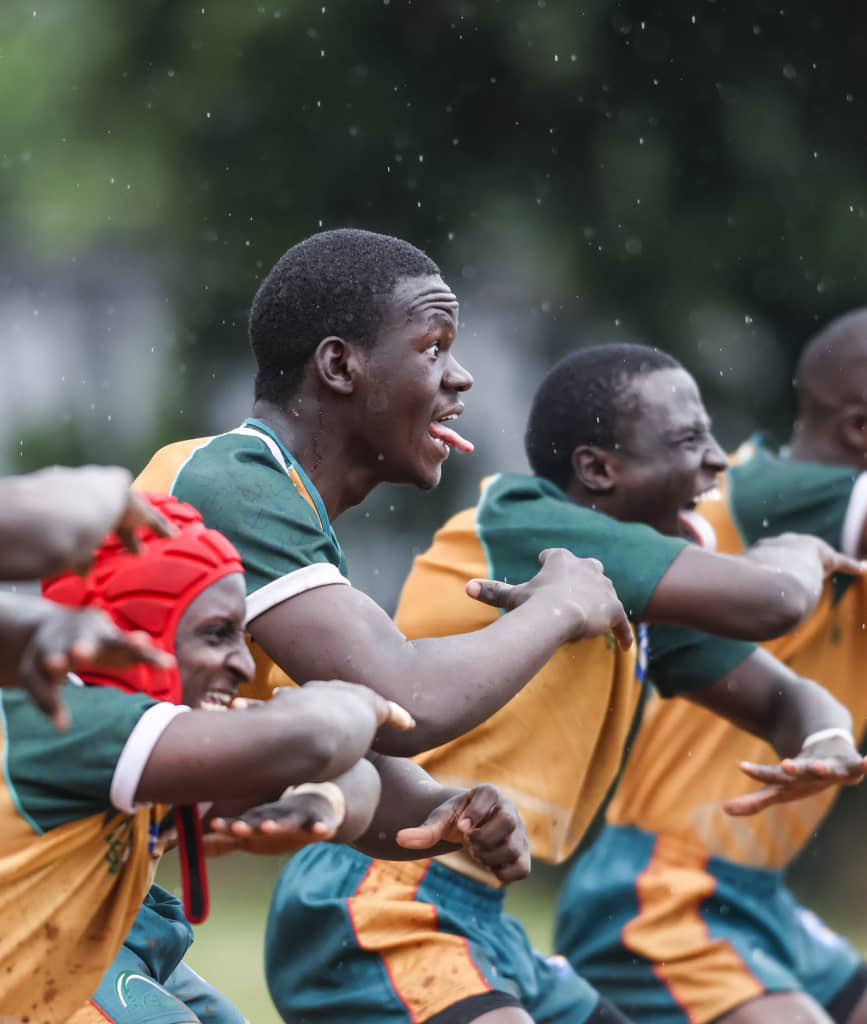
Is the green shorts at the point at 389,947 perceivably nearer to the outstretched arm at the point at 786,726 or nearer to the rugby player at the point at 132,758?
the outstretched arm at the point at 786,726

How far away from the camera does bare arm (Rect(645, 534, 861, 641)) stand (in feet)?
14.4

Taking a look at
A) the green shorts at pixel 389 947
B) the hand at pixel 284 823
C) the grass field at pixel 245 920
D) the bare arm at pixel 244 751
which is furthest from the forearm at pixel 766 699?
the grass field at pixel 245 920

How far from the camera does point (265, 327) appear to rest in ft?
13.3

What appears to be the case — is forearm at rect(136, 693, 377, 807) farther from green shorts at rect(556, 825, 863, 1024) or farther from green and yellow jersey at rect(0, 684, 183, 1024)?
green shorts at rect(556, 825, 863, 1024)

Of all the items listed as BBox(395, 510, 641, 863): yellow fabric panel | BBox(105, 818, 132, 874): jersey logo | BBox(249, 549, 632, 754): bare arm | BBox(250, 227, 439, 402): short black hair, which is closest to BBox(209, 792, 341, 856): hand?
BBox(105, 818, 132, 874): jersey logo

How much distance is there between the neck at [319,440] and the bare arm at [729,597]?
80 centimetres

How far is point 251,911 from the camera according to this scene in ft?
37.2

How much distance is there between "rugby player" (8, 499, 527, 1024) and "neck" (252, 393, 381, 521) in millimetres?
612

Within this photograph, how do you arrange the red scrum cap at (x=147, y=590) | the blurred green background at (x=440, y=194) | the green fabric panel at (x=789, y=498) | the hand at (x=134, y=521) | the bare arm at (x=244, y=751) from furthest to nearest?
the blurred green background at (x=440, y=194)
the green fabric panel at (x=789, y=498)
the red scrum cap at (x=147, y=590)
the bare arm at (x=244, y=751)
the hand at (x=134, y=521)

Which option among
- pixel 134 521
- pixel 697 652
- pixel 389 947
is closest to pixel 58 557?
pixel 134 521

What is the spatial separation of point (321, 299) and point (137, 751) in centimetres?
123

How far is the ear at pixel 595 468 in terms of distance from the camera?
4938 millimetres

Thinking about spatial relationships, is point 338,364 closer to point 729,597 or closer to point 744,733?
point 729,597

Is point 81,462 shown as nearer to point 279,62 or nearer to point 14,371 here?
point 14,371
